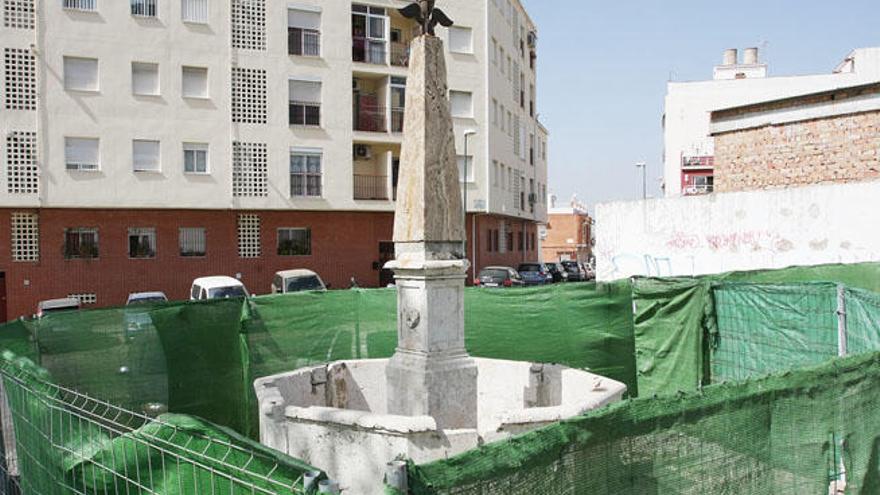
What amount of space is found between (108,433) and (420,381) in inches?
154

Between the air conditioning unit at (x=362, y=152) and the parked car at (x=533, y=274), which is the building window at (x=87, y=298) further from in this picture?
the parked car at (x=533, y=274)

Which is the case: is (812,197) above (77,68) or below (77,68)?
below

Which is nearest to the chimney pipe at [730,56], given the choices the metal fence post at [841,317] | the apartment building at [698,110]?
the apartment building at [698,110]

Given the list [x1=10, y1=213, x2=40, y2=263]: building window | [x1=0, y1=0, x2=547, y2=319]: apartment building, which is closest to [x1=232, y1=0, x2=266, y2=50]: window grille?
[x1=0, y1=0, x2=547, y2=319]: apartment building

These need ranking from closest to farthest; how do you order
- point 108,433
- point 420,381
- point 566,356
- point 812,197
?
1. point 108,433
2. point 420,381
3. point 566,356
4. point 812,197

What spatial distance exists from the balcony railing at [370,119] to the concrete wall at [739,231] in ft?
45.7

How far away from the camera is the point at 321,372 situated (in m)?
8.65

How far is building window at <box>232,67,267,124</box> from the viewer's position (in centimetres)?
2791

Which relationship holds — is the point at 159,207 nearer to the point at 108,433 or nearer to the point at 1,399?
the point at 1,399

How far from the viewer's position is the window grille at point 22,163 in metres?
25.0

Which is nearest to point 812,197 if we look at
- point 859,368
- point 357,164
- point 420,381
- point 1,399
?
point 420,381

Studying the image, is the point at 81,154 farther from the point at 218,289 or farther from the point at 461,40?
the point at 461,40

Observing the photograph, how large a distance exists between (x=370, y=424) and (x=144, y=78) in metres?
24.5

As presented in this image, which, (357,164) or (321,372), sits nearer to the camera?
(321,372)
